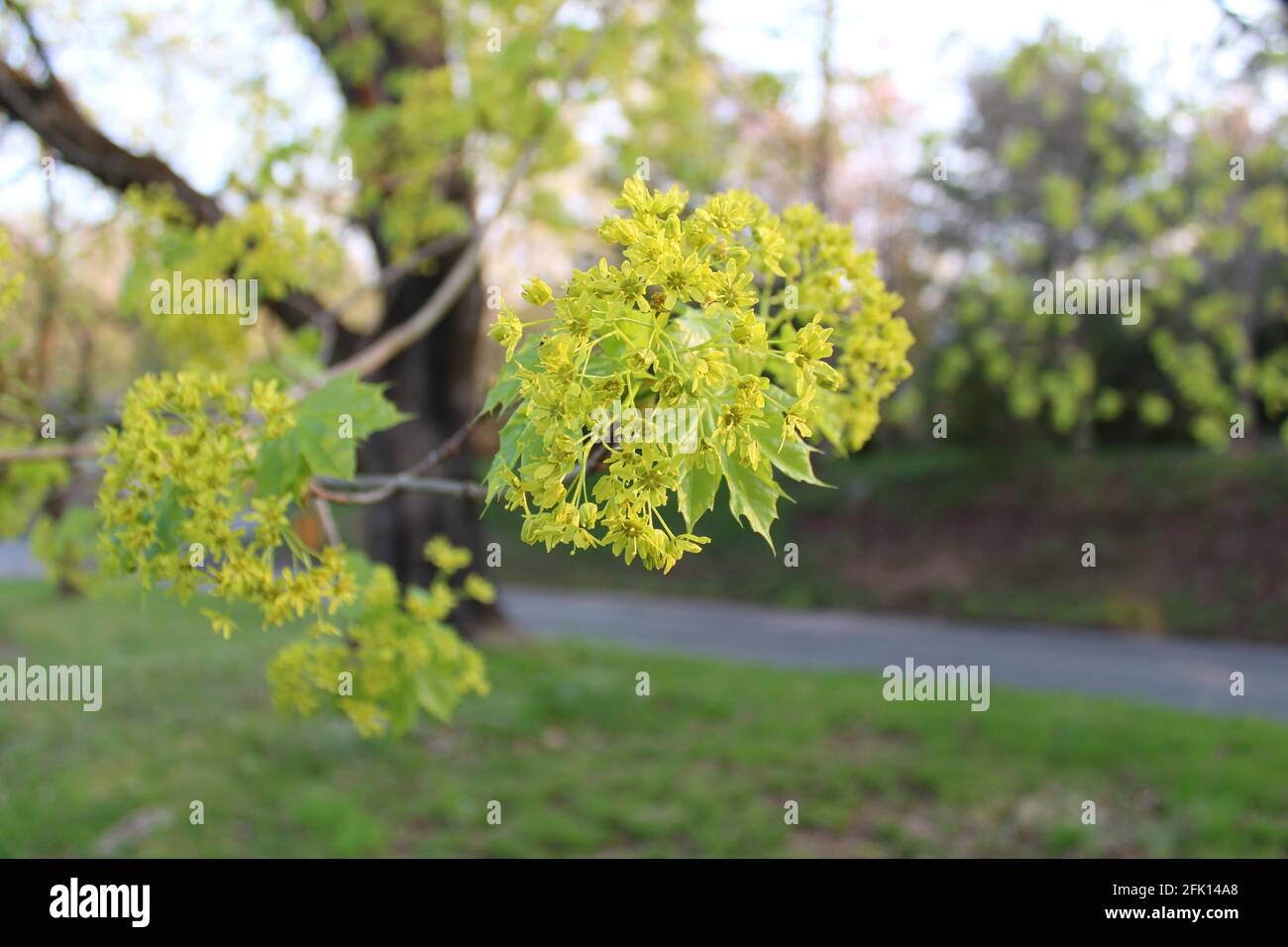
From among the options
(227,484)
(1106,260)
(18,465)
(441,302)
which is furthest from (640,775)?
(1106,260)

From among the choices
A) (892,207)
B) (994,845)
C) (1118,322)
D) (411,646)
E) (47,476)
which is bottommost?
(994,845)

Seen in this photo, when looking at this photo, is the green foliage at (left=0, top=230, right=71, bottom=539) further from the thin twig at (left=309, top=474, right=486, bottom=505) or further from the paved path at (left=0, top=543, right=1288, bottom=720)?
the paved path at (left=0, top=543, right=1288, bottom=720)

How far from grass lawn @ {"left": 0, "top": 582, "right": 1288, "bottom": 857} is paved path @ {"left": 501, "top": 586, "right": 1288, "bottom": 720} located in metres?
2.16

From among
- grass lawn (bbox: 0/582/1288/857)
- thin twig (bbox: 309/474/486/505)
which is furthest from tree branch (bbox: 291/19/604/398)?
grass lawn (bbox: 0/582/1288/857)

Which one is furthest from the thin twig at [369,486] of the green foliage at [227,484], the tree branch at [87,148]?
the tree branch at [87,148]

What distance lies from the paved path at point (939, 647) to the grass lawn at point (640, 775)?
84.9 inches

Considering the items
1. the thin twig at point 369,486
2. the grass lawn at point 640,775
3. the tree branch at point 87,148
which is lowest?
the grass lawn at point 640,775

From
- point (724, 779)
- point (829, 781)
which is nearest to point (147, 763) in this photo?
point (724, 779)

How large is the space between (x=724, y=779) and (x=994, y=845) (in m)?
1.77

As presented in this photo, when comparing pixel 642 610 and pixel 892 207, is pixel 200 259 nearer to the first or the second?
pixel 642 610

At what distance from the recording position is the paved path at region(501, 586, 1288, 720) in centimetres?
1044

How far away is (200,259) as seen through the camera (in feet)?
14.1

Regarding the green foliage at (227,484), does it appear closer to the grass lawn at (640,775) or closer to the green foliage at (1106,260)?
the grass lawn at (640,775)

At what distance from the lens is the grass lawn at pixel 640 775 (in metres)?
5.63
